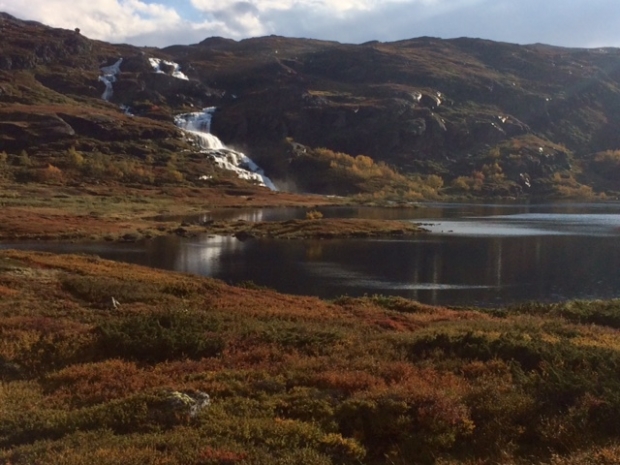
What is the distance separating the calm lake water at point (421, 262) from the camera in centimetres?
5722

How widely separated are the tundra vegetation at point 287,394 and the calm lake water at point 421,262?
3316cm

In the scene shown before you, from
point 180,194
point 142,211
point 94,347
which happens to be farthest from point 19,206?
point 94,347

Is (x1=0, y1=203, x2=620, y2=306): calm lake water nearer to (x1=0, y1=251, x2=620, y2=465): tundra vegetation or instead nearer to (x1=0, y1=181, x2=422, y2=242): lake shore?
(x1=0, y1=181, x2=422, y2=242): lake shore

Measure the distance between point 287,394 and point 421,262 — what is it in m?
60.7

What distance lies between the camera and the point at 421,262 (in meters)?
73.4

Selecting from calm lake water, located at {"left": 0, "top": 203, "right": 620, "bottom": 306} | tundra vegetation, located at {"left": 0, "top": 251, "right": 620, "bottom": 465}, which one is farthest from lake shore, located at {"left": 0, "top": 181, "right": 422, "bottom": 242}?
tundra vegetation, located at {"left": 0, "top": 251, "right": 620, "bottom": 465}

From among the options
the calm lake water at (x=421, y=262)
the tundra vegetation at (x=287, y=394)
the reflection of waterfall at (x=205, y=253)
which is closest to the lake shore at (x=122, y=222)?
the calm lake water at (x=421, y=262)

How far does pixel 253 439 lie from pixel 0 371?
8861 millimetres

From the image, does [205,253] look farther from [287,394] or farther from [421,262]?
[287,394]

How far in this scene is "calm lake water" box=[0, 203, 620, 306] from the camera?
188ft

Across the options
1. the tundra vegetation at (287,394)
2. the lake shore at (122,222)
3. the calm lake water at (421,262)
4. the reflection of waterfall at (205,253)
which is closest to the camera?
the tundra vegetation at (287,394)

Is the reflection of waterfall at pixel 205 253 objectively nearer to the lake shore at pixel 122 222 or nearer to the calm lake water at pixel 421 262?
the calm lake water at pixel 421 262

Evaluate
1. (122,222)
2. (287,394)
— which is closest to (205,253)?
(122,222)

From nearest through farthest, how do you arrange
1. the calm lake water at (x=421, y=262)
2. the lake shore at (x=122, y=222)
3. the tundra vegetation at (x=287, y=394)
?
1. the tundra vegetation at (x=287, y=394)
2. the calm lake water at (x=421, y=262)
3. the lake shore at (x=122, y=222)
